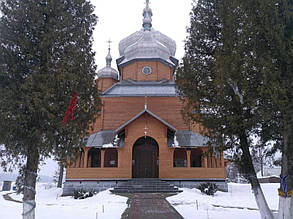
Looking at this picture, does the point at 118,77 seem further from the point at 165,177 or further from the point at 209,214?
the point at 209,214

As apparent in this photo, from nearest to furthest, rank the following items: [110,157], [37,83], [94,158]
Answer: [37,83]
[110,157]
[94,158]

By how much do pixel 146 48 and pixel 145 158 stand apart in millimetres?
10640

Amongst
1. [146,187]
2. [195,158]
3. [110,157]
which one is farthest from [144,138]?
[195,158]

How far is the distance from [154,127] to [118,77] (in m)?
11.1

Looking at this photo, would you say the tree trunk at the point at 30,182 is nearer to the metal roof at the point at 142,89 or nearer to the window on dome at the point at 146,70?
the metal roof at the point at 142,89

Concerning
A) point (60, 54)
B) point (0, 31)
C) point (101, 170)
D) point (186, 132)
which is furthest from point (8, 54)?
point (186, 132)

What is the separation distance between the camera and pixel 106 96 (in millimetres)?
20609

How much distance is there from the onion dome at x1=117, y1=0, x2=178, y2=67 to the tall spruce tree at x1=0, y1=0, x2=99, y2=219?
16465 millimetres

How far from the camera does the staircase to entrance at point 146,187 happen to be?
553 inches

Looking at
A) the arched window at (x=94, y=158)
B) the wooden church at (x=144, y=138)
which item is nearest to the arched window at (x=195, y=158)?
the wooden church at (x=144, y=138)

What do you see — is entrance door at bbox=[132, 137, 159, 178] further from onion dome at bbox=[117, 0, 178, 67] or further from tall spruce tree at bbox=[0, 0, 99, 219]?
tall spruce tree at bbox=[0, 0, 99, 219]

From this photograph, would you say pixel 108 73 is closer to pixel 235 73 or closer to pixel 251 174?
pixel 235 73

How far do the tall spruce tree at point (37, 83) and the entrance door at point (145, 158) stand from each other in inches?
428

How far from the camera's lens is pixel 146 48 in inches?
917
